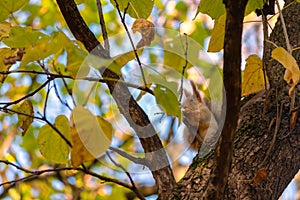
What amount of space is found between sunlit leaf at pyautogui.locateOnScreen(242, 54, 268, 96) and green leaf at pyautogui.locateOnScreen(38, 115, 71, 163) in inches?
13.5

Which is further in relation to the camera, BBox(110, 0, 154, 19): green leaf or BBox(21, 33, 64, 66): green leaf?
BBox(110, 0, 154, 19): green leaf

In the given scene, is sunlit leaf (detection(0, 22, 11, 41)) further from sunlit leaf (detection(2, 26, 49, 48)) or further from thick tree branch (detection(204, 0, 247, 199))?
thick tree branch (detection(204, 0, 247, 199))

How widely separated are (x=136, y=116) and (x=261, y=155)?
23cm

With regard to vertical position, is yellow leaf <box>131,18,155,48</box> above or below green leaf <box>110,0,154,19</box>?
below

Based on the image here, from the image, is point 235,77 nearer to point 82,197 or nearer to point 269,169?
point 269,169

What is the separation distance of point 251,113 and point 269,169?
123mm

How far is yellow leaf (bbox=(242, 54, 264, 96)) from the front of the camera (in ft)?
2.87

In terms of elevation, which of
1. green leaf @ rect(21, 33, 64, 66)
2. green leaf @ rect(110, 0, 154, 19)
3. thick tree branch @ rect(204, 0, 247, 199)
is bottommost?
thick tree branch @ rect(204, 0, 247, 199)

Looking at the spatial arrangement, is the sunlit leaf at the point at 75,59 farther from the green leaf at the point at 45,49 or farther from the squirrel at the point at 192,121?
the squirrel at the point at 192,121

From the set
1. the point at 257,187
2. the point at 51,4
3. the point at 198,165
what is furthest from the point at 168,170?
the point at 51,4

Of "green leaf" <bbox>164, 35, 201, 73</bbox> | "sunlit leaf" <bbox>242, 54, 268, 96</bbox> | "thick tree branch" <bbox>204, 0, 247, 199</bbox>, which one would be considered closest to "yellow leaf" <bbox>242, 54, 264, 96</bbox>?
"sunlit leaf" <bbox>242, 54, 268, 96</bbox>

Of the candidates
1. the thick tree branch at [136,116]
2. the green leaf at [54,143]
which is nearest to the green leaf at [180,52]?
the thick tree branch at [136,116]

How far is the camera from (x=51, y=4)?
293 cm

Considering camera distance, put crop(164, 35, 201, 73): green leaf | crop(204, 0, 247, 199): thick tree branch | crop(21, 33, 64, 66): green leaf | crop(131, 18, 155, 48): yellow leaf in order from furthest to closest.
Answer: crop(164, 35, 201, 73): green leaf, crop(131, 18, 155, 48): yellow leaf, crop(21, 33, 64, 66): green leaf, crop(204, 0, 247, 199): thick tree branch
